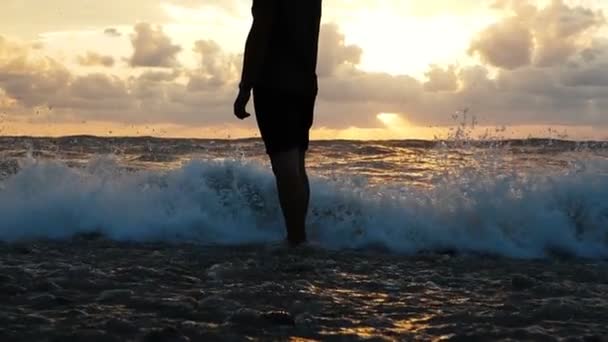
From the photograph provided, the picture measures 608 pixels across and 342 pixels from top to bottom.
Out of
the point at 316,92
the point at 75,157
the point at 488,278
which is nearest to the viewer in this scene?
the point at 488,278

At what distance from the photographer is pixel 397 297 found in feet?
9.72

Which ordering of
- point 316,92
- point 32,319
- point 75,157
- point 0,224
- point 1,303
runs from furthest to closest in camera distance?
point 75,157 < point 0,224 < point 316,92 < point 1,303 < point 32,319

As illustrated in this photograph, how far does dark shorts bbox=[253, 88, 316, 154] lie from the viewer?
14.0 ft

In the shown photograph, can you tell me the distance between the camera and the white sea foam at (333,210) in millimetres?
4902

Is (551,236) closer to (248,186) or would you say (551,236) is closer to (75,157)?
(248,186)

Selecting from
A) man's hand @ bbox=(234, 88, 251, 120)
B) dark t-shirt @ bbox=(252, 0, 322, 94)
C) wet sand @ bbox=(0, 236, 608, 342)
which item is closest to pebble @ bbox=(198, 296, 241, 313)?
wet sand @ bbox=(0, 236, 608, 342)

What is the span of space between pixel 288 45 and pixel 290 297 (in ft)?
6.53

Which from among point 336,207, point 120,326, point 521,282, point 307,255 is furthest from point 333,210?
point 120,326

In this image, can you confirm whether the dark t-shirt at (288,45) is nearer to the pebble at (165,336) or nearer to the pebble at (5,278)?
the pebble at (5,278)

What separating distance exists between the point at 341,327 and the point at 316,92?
2339mm

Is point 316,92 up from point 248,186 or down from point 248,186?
up

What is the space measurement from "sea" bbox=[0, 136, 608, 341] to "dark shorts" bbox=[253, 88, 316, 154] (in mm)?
717

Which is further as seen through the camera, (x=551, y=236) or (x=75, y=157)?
(x=75, y=157)

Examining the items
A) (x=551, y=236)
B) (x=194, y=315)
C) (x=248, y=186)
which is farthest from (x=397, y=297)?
(x=248, y=186)
